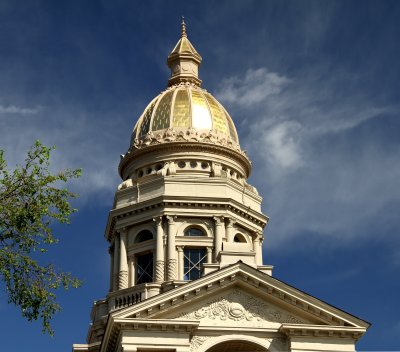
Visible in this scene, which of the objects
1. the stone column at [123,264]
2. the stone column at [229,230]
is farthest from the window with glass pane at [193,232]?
the stone column at [123,264]

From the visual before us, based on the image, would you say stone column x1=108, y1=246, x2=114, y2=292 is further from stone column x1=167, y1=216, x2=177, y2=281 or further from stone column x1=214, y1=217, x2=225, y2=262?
stone column x1=214, y1=217, x2=225, y2=262

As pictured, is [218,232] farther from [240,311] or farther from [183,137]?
[240,311]

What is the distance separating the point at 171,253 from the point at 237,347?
519 inches

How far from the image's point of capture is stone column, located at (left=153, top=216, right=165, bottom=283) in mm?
53719

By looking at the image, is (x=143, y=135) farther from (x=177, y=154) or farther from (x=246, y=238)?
(x=246, y=238)

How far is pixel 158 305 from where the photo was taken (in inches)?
1597

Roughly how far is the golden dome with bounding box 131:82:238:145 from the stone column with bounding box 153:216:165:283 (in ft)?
25.1

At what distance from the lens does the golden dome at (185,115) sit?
200 feet

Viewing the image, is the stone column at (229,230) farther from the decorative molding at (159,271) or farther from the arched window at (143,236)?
the arched window at (143,236)

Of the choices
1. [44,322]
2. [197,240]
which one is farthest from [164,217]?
[44,322]

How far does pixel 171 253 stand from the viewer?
2137 inches

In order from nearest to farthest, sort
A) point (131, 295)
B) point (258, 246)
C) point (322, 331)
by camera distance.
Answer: point (322, 331) < point (131, 295) < point (258, 246)

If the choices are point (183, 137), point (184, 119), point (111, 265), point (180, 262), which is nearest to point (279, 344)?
Result: point (180, 262)

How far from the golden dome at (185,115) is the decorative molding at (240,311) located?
2019 cm
